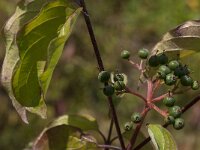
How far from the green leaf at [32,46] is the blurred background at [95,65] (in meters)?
3.00

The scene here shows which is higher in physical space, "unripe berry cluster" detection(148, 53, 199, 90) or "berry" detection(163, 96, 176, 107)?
"unripe berry cluster" detection(148, 53, 199, 90)

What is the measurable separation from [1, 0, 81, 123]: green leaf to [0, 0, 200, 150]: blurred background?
9.85 ft

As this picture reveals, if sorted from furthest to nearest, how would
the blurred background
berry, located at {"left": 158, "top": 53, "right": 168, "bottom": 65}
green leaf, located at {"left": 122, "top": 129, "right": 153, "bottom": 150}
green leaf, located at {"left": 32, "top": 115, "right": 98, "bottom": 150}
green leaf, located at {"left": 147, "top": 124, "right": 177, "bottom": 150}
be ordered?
the blurred background, green leaf, located at {"left": 122, "top": 129, "right": 153, "bottom": 150}, green leaf, located at {"left": 32, "top": 115, "right": 98, "bottom": 150}, berry, located at {"left": 158, "top": 53, "right": 168, "bottom": 65}, green leaf, located at {"left": 147, "top": 124, "right": 177, "bottom": 150}

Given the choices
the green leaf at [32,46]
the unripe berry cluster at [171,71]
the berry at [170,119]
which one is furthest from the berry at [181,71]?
the green leaf at [32,46]

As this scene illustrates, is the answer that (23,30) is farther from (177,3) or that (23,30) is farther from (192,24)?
(177,3)

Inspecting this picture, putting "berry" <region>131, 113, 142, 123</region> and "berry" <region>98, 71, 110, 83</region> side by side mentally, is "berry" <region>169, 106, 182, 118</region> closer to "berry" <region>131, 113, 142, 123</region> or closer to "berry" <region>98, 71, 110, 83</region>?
"berry" <region>131, 113, 142, 123</region>

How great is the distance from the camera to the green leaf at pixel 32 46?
4.32 ft

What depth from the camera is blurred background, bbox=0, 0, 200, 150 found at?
4.67 meters

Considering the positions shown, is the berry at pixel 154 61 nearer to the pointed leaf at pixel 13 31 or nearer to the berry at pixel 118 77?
the berry at pixel 118 77

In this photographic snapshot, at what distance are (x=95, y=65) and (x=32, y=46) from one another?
3587mm

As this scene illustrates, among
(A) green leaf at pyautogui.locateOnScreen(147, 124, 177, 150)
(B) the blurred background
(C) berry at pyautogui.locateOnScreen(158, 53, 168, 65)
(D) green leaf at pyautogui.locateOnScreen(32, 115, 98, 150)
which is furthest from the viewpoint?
(B) the blurred background

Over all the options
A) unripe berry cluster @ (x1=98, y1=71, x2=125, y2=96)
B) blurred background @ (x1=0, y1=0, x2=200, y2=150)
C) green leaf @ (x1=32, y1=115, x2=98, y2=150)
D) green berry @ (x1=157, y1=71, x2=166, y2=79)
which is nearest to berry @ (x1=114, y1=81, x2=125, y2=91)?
unripe berry cluster @ (x1=98, y1=71, x2=125, y2=96)

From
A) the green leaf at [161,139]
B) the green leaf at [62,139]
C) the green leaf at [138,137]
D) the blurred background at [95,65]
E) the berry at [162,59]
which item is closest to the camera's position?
the green leaf at [161,139]

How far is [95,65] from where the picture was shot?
4.93 m
